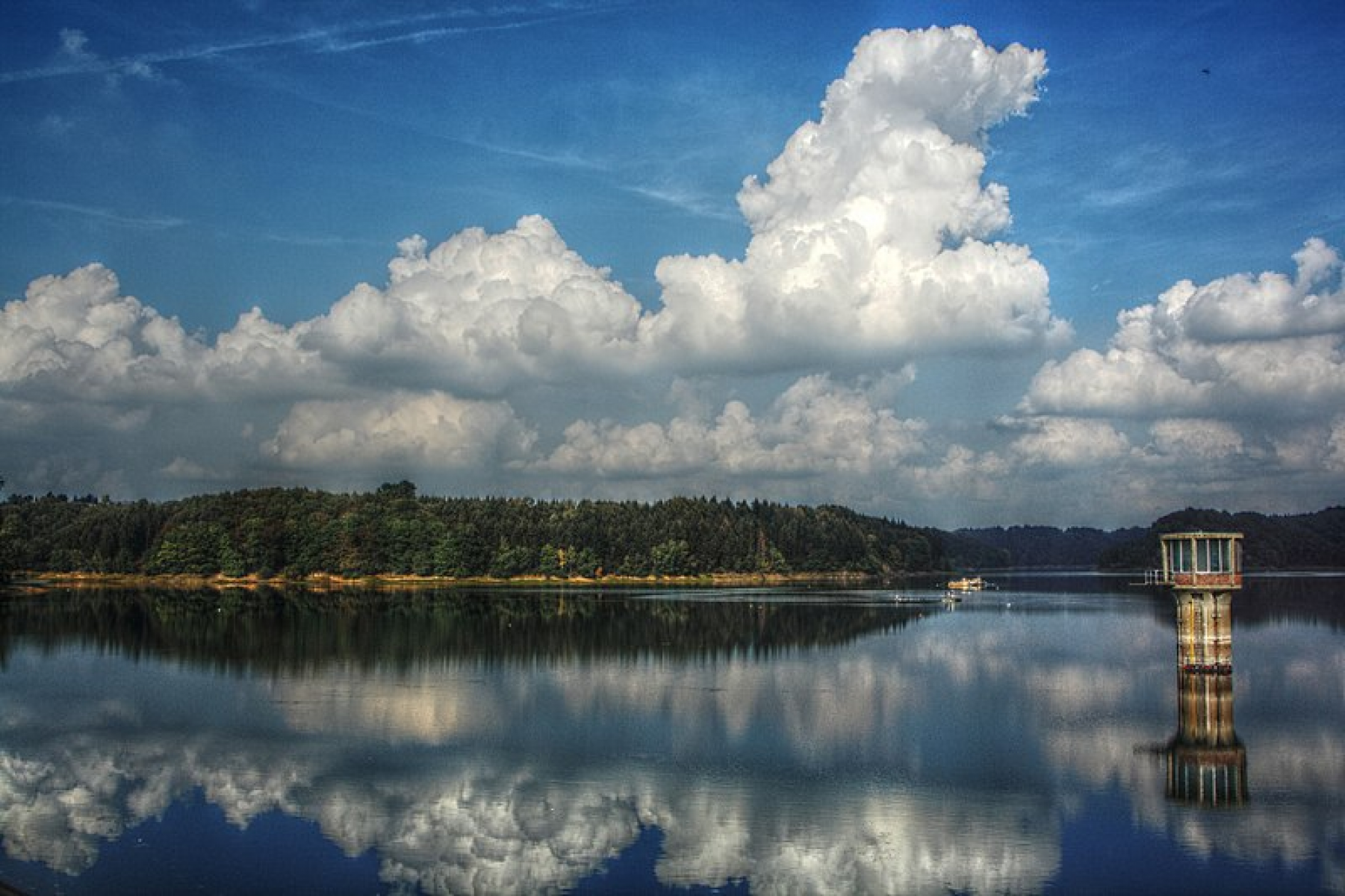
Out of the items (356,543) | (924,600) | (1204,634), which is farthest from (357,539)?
(1204,634)

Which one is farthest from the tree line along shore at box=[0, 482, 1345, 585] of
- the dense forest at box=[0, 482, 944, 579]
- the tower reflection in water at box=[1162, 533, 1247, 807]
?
the tower reflection in water at box=[1162, 533, 1247, 807]

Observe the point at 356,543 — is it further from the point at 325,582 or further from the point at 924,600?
the point at 924,600

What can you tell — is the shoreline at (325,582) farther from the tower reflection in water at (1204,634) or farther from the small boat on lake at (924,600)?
the tower reflection in water at (1204,634)

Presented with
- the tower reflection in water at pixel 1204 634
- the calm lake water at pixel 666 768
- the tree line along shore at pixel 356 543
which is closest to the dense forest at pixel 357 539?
the tree line along shore at pixel 356 543

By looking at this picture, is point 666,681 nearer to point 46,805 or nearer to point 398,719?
A: point 398,719

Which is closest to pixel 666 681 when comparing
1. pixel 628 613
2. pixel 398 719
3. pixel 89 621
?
pixel 398 719

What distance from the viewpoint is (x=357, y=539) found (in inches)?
6895

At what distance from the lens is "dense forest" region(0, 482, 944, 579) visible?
168375 millimetres

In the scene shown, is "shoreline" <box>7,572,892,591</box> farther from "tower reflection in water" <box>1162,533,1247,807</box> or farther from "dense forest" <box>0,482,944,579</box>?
"tower reflection in water" <box>1162,533,1247,807</box>

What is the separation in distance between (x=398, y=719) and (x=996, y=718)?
949 inches

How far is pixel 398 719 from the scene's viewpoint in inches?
1718

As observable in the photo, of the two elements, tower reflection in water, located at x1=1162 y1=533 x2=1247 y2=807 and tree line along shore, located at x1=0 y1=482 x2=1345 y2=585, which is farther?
tree line along shore, located at x1=0 y1=482 x2=1345 y2=585

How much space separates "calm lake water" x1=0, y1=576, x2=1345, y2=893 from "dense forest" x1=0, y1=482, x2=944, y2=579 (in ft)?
323

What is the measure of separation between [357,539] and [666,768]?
149 meters
